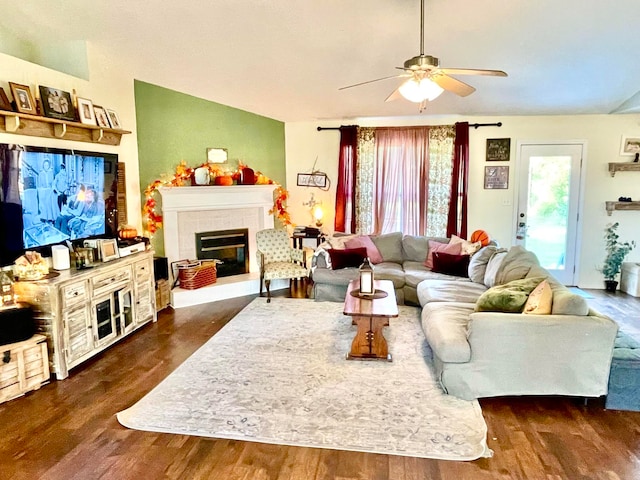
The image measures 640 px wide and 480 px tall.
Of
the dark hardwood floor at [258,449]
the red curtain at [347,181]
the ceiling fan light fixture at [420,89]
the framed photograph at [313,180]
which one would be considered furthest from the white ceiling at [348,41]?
the dark hardwood floor at [258,449]

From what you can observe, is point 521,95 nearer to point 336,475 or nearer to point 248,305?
point 248,305

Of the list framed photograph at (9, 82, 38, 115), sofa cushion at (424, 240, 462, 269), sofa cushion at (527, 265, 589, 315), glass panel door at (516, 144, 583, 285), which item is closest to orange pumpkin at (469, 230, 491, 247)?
sofa cushion at (424, 240, 462, 269)

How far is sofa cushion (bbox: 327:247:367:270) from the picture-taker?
5645mm

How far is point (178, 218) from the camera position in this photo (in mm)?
5891

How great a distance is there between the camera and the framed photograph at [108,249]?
165 inches

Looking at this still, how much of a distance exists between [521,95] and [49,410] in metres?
5.91

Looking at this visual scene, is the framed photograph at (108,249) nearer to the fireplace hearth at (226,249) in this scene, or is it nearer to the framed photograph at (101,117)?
the framed photograph at (101,117)

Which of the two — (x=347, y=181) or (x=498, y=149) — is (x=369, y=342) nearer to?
(x=347, y=181)

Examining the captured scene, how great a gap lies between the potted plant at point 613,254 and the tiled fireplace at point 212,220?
4967 millimetres

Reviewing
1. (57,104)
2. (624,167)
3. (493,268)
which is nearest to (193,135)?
(57,104)

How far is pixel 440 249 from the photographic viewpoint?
5680 mm

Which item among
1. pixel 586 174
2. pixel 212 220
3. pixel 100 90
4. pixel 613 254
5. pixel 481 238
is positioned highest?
pixel 100 90

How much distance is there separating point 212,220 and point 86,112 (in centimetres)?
237

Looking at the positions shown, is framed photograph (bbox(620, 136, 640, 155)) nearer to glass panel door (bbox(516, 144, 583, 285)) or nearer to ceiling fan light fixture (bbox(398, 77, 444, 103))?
glass panel door (bbox(516, 144, 583, 285))
